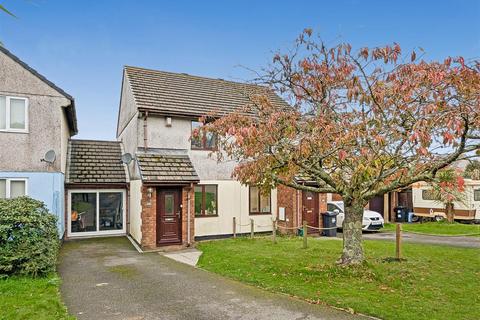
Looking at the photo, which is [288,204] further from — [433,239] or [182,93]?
[182,93]

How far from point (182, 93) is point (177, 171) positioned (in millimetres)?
4567

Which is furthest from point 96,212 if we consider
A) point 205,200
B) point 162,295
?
point 162,295

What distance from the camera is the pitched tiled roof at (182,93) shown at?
15.1 m

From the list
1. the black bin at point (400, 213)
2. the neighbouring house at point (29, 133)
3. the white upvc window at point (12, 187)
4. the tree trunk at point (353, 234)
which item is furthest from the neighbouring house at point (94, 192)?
the black bin at point (400, 213)

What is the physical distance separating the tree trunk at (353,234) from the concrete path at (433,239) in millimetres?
7771

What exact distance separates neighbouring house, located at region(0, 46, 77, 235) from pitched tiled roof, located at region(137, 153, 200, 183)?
316 centimetres

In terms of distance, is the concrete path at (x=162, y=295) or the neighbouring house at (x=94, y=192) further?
the neighbouring house at (x=94, y=192)

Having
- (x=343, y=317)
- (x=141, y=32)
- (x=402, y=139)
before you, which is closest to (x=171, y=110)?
(x=141, y=32)

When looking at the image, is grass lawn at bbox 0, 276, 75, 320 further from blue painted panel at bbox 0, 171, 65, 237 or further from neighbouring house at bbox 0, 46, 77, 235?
neighbouring house at bbox 0, 46, 77, 235

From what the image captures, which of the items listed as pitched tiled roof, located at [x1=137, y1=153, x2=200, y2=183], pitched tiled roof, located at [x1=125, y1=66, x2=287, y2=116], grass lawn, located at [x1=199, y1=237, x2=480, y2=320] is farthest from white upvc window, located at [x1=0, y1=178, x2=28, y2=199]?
grass lawn, located at [x1=199, y1=237, x2=480, y2=320]

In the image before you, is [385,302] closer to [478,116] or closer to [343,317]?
[343,317]

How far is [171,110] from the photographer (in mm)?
14789

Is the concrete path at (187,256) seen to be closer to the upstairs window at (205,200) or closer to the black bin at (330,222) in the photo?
the upstairs window at (205,200)

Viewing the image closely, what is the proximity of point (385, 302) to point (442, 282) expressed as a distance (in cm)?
243
